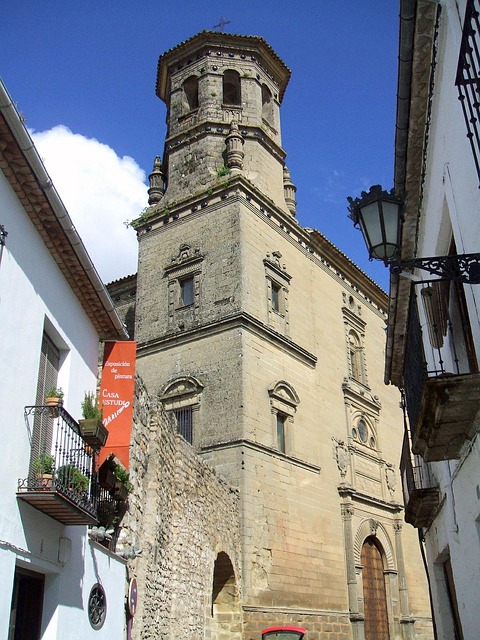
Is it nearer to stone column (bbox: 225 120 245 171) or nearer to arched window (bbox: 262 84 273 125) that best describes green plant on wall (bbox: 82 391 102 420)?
stone column (bbox: 225 120 245 171)

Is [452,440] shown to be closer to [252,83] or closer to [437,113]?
[437,113]

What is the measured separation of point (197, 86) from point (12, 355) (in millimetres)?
19217

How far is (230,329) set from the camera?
1836cm

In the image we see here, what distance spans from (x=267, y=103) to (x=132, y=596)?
62.9 feet

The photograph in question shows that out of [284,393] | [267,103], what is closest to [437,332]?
[284,393]

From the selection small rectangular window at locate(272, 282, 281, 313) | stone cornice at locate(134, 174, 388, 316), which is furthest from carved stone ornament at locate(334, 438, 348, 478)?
stone cornice at locate(134, 174, 388, 316)

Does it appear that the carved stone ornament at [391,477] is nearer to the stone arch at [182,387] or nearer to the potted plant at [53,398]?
the stone arch at [182,387]

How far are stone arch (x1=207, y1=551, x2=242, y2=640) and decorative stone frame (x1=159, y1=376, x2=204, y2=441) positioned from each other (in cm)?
404

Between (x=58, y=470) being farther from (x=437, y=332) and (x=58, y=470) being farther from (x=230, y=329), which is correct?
(x=230, y=329)

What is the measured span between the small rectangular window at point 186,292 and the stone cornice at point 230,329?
3.86 ft

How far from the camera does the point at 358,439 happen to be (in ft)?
72.4

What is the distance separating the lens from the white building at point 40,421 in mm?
6418

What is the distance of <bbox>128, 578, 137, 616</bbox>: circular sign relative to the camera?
374 inches

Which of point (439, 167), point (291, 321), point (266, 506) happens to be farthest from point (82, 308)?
point (291, 321)
